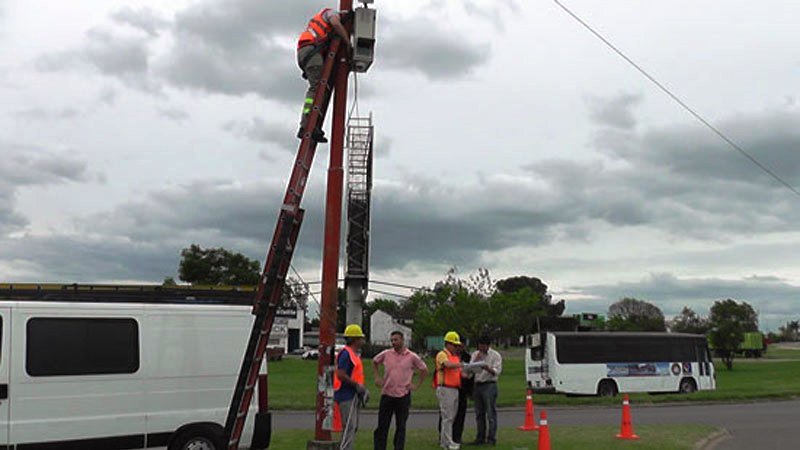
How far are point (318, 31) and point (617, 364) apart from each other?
28.2m

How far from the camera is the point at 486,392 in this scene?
13.1m

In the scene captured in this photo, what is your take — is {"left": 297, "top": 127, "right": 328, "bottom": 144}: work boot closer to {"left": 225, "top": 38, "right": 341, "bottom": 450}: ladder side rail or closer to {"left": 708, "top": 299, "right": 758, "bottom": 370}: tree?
{"left": 225, "top": 38, "right": 341, "bottom": 450}: ladder side rail

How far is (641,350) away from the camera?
35.1 metres

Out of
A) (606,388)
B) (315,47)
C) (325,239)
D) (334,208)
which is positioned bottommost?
(606,388)

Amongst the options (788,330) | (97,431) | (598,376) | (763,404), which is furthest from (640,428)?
(788,330)

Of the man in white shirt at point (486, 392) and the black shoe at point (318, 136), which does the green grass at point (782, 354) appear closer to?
the man in white shirt at point (486, 392)

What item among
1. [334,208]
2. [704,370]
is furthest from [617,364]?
[334,208]

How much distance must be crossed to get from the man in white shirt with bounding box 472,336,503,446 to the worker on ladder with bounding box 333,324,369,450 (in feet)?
9.88

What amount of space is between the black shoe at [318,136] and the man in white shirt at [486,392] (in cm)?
485

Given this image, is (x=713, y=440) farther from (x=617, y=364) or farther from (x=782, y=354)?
(x=782, y=354)

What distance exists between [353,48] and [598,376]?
90.7 ft

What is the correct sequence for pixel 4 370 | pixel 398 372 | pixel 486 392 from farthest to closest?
1. pixel 486 392
2. pixel 398 372
3. pixel 4 370

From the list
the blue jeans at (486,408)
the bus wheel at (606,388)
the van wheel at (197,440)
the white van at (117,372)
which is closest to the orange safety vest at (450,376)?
the blue jeans at (486,408)

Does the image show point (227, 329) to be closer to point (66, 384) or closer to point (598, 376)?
point (66, 384)
